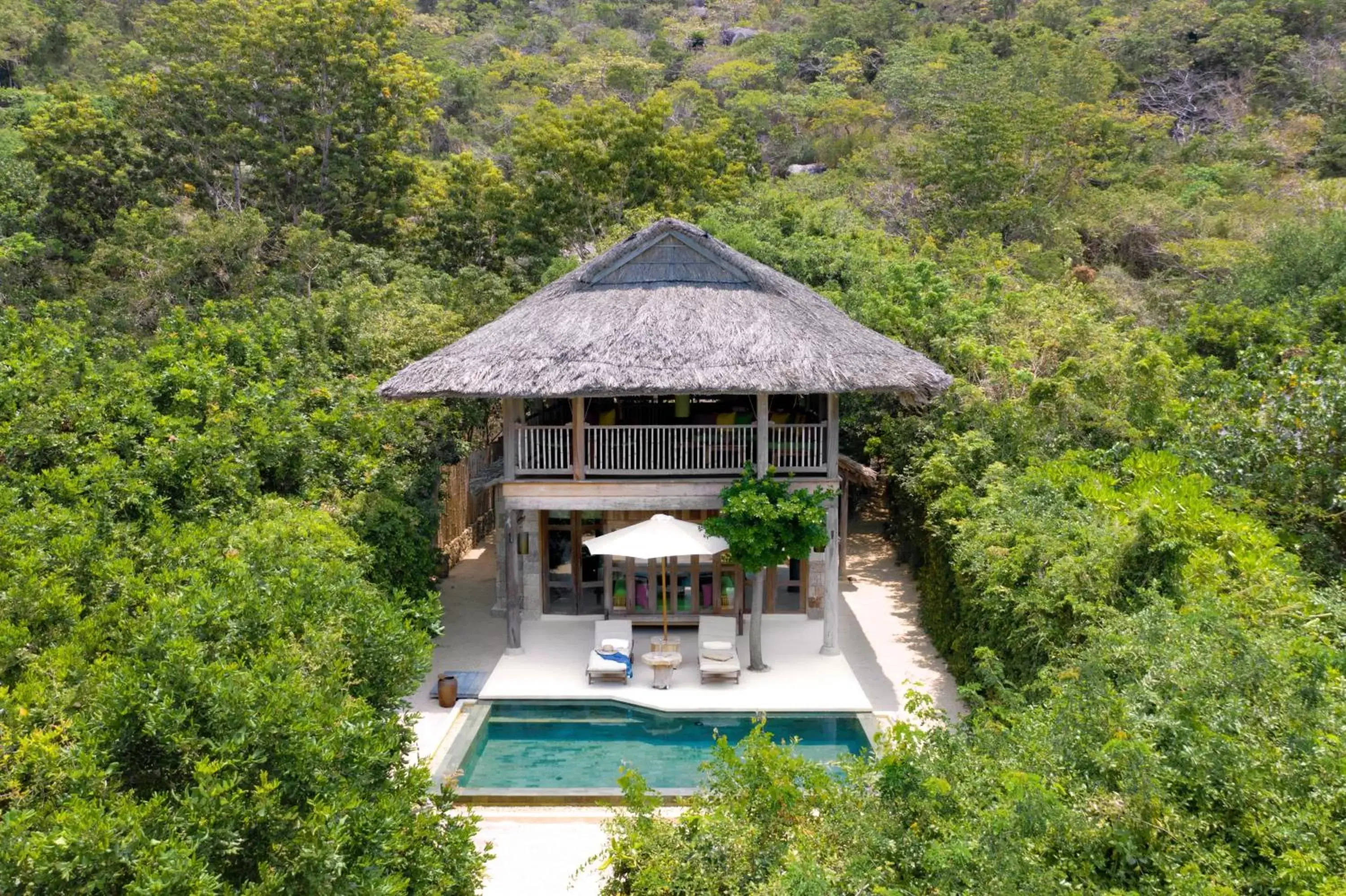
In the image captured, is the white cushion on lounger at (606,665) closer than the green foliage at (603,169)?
Yes

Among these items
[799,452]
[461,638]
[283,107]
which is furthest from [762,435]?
[283,107]

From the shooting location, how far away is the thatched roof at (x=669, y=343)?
517 inches

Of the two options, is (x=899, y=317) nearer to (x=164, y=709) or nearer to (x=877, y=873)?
(x=877, y=873)

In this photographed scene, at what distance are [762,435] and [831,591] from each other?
2648 millimetres

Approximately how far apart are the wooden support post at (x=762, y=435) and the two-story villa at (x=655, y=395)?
0.09 feet

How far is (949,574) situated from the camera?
13.5 m

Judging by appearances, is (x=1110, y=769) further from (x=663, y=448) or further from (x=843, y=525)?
(x=843, y=525)

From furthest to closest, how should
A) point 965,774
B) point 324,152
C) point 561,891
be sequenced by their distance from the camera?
point 324,152, point 561,891, point 965,774

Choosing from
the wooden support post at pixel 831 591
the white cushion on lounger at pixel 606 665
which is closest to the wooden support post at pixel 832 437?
the wooden support post at pixel 831 591

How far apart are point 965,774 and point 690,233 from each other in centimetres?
1066

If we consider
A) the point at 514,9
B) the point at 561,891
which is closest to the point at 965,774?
the point at 561,891

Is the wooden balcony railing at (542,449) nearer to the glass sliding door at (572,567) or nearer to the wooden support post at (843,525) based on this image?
the glass sliding door at (572,567)

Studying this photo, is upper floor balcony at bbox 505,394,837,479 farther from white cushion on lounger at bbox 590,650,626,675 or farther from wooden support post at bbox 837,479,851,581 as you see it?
white cushion on lounger at bbox 590,650,626,675

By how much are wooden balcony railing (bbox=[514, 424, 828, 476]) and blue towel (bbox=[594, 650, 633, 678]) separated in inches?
103
